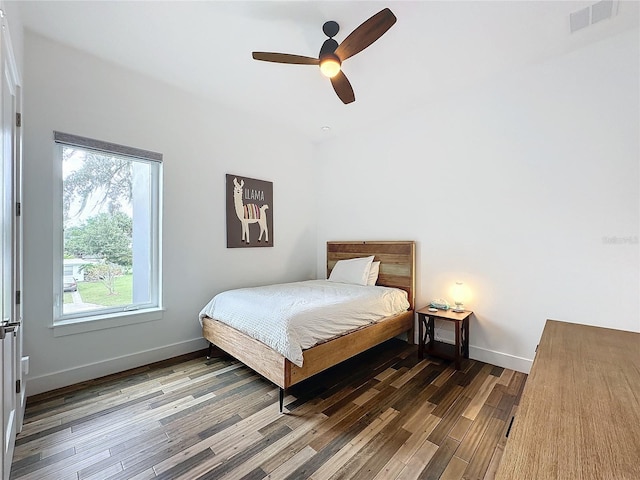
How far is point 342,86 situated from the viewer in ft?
7.65

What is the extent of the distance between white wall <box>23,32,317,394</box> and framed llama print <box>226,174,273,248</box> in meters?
0.10

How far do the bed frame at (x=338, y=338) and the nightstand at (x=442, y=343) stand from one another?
24 cm

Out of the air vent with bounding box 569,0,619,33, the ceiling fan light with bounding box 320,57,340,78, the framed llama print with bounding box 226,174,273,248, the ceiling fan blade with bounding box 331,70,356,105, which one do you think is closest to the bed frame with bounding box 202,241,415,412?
the framed llama print with bounding box 226,174,273,248

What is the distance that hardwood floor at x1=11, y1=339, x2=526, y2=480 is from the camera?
1.58 m

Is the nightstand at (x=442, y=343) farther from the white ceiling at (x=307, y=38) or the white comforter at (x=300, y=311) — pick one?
the white ceiling at (x=307, y=38)

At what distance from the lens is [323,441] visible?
5.86 ft

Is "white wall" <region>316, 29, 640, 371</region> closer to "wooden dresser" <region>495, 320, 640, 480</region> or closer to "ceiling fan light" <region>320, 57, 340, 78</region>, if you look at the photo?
"wooden dresser" <region>495, 320, 640, 480</region>

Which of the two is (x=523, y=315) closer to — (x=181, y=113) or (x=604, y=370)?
(x=604, y=370)

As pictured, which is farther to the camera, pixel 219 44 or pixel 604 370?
pixel 219 44

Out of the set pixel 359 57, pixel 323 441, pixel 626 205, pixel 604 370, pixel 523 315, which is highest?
pixel 359 57

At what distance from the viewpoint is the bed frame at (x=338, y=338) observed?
2.13 meters

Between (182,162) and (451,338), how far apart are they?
136 inches

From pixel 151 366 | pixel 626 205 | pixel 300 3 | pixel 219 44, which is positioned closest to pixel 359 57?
pixel 300 3

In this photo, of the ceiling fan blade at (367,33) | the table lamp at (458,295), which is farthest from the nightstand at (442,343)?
the ceiling fan blade at (367,33)
